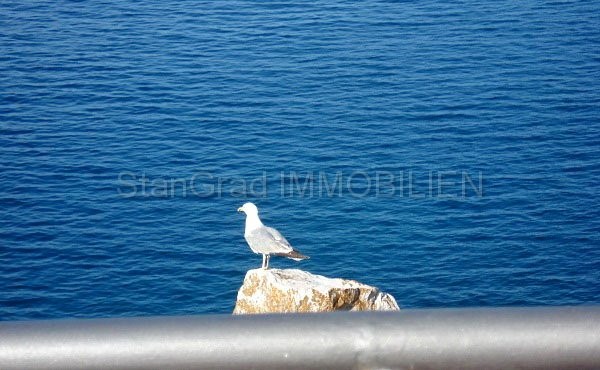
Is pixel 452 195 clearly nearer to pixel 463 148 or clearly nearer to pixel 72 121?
pixel 463 148

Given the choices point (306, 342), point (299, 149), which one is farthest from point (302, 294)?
point (299, 149)

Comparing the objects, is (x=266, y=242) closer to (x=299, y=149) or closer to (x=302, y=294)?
(x=302, y=294)

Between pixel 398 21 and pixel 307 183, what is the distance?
20617 mm

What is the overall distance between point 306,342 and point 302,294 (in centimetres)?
1141

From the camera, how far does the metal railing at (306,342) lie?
2.11m

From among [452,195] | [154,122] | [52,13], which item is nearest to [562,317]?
[452,195]

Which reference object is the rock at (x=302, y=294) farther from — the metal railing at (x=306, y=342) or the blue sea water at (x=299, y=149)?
the blue sea water at (x=299, y=149)

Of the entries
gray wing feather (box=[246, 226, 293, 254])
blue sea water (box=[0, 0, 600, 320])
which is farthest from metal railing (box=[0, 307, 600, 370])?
blue sea water (box=[0, 0, 600, 320])

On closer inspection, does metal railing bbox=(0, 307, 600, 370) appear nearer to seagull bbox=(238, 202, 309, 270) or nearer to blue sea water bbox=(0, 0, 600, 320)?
seagull bbox=(238, 202, 309, 270)

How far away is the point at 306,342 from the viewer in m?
2.15

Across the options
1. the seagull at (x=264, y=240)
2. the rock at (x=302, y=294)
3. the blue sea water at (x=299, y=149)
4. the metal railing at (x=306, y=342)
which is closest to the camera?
the metal railing at (x=306, y=342)

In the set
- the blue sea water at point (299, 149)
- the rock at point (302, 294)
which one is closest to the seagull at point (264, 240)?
the rock at point (302, 294)

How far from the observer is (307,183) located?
4034 cm

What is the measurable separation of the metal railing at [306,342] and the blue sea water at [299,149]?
28.1m
